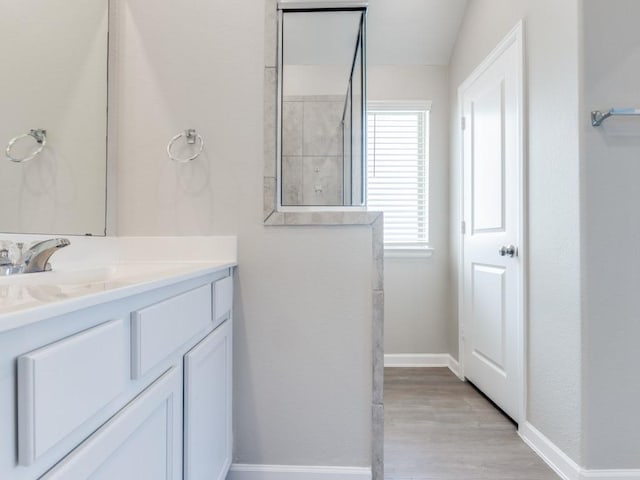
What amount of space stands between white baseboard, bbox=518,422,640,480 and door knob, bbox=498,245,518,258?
86cm

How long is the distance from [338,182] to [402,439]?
1.34 meters

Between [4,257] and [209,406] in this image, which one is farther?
[209,406]

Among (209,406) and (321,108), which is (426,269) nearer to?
(321,108)

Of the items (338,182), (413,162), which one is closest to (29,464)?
(338,182)

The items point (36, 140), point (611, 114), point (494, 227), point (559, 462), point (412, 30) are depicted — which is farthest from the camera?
point (412, 30)

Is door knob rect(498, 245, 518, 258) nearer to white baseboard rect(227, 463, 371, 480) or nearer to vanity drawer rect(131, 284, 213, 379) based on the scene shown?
white baseboard rect(227, 463, 371, 480)

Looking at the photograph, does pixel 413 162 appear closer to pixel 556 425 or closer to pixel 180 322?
pixel 556 425

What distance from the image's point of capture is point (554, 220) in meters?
1.67

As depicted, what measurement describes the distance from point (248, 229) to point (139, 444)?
0.92 metres

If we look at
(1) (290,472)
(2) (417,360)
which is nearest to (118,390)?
(1) (290,472)

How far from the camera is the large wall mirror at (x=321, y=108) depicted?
5.39 feet

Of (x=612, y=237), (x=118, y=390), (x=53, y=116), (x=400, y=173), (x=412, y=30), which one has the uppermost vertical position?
(x=412, y=30)

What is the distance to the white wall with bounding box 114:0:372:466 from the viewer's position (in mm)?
1501

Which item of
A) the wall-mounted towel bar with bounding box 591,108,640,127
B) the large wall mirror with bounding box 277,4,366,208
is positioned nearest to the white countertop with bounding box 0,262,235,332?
the large wall mirror with bounding box 277,4,366,208
